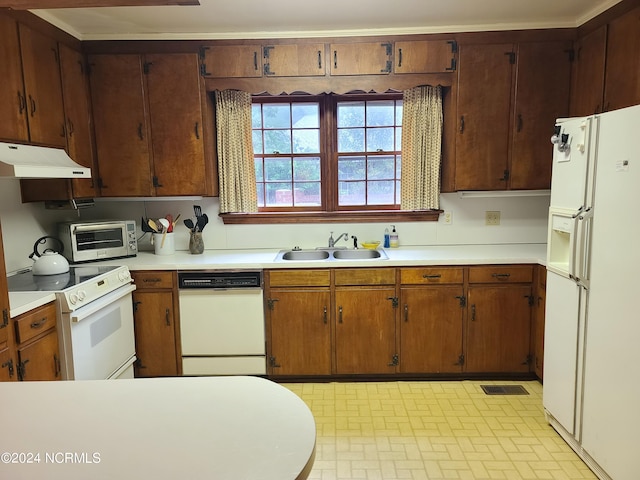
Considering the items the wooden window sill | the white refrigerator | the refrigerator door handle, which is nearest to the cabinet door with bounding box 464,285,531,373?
the white refrigerator

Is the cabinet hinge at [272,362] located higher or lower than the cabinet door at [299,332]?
lower

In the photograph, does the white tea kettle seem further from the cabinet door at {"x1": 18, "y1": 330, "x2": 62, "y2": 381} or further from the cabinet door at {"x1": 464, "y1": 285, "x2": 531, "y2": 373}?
the cabinet door at {"x1": 464, "y1": 285, "x2": 531, "y2": 373}

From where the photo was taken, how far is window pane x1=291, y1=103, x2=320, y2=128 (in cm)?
343

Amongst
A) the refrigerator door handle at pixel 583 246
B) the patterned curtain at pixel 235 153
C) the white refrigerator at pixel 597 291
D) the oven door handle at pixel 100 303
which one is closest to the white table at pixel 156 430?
the oven door handle at pixel 100 303

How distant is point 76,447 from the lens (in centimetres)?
89

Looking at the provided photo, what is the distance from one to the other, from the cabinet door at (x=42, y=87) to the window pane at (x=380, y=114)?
2.21 meters

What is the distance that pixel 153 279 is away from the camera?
2980mm

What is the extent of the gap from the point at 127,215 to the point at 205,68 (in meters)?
1.37

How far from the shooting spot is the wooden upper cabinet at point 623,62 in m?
2.37

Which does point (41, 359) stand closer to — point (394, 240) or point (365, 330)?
point (365, 330)

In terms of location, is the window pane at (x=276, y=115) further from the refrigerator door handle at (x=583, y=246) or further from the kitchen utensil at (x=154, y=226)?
the refrigerator door handle at (x=583, y=246)

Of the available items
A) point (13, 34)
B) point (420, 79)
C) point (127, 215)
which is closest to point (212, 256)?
point (127, 215)

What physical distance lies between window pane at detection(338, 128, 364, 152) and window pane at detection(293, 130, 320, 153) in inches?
7.4

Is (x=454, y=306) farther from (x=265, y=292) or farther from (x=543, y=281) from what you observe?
(x=265, y=292)
